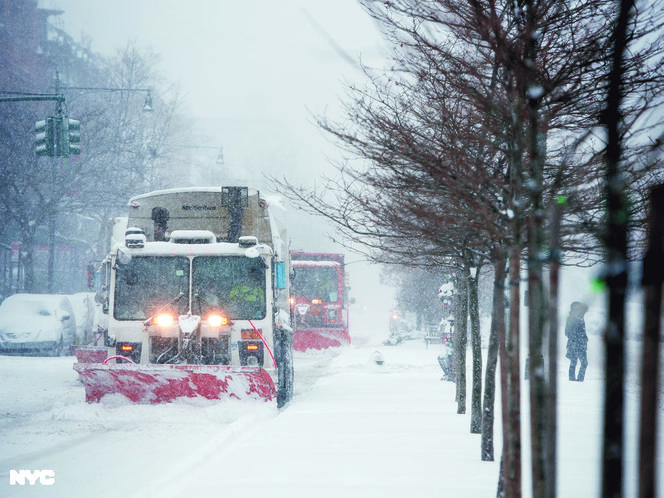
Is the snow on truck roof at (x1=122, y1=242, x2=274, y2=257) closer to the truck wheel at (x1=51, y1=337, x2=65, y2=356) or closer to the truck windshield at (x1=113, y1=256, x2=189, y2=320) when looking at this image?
the truck windshield at (x1=113, y1=256, x2=189, y2=320)

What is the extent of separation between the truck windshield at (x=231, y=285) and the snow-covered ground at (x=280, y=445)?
1682 millimetres

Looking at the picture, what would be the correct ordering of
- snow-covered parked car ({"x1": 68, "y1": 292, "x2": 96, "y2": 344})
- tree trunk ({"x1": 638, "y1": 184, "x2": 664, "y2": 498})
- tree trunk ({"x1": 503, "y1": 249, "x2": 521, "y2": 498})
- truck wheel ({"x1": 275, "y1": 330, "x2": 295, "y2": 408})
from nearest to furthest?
1. tree trunk ({"x1": 638, "y1": 184, "x2": 664, "y2": 498})
2. tree trunk ({"x1": 503, "y1": 249, "x2": 521, "y2": 498})
3. truck wheel ({"x1": 275, "y1": 330, "x2": 295, "y2": 408})
4. snow-covered parked car ({"x1": 68, "y1": 292, "x2": 96, "y2": 344})

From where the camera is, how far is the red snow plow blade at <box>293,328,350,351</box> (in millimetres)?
25906

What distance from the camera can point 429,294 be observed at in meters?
31.9

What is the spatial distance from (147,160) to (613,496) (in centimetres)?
4109

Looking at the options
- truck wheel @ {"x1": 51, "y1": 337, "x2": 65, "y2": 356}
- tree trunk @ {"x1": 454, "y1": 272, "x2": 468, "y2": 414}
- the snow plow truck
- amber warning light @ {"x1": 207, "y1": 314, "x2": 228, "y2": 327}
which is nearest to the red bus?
truck wheel @ {"x1": 51, "y1": 337, "x2": 65, "y2": 356}

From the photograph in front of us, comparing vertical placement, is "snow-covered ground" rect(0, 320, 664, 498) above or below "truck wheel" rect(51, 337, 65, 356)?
above

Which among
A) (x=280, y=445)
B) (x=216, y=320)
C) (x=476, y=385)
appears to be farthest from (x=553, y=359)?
(x=216, y=320)

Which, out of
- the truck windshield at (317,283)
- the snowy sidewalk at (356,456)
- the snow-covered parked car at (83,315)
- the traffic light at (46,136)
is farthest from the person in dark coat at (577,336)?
the snow-covered parked car at (83,315)

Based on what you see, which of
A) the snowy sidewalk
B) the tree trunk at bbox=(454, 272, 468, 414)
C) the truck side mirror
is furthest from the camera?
the truck side mirror

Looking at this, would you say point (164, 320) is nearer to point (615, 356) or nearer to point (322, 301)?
point (615, 356)

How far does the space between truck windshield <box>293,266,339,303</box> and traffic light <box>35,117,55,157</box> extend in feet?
41.7

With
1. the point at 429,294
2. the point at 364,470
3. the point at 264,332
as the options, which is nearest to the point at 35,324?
the point at 264,332

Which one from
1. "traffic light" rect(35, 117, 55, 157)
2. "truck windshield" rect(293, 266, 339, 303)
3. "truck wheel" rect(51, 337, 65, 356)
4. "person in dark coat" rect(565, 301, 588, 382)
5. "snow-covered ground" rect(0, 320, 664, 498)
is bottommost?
"truck wheel" rect(51, 337, 65, 356)
